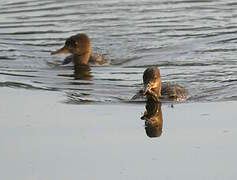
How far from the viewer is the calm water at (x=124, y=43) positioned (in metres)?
14.7

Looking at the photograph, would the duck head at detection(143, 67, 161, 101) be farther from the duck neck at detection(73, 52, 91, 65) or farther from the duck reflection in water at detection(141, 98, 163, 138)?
the duck neck at detection(73, 52, 91, 65)

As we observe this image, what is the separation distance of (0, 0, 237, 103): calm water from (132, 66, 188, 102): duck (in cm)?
30

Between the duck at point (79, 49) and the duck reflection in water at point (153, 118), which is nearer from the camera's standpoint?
the duck reflection in water at point (153, 118)

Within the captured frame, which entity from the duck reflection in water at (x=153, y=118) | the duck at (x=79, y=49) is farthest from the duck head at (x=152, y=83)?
the duck at (x=79, y=49)

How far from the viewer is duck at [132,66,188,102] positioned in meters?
13.5

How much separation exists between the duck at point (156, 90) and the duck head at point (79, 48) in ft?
11.8

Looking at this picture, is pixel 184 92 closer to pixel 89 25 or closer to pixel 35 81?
pixel 35 81

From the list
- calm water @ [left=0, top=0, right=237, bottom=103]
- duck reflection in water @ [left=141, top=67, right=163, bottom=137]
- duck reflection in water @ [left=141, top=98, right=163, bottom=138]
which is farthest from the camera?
calm water @ [left=0, top=0, right=237, bottom=103]

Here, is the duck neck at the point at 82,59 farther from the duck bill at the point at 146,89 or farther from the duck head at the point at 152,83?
the duck bill at the point at 146,89

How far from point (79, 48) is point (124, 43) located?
3.80ft

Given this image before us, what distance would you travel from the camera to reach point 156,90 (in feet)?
44.6

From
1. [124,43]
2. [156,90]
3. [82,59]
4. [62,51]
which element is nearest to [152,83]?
[156,90]

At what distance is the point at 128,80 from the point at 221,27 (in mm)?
3883

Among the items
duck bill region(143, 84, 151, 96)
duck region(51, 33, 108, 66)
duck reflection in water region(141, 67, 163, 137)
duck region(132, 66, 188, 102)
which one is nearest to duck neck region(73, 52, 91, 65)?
duck region(51, 33, 108, 66)
